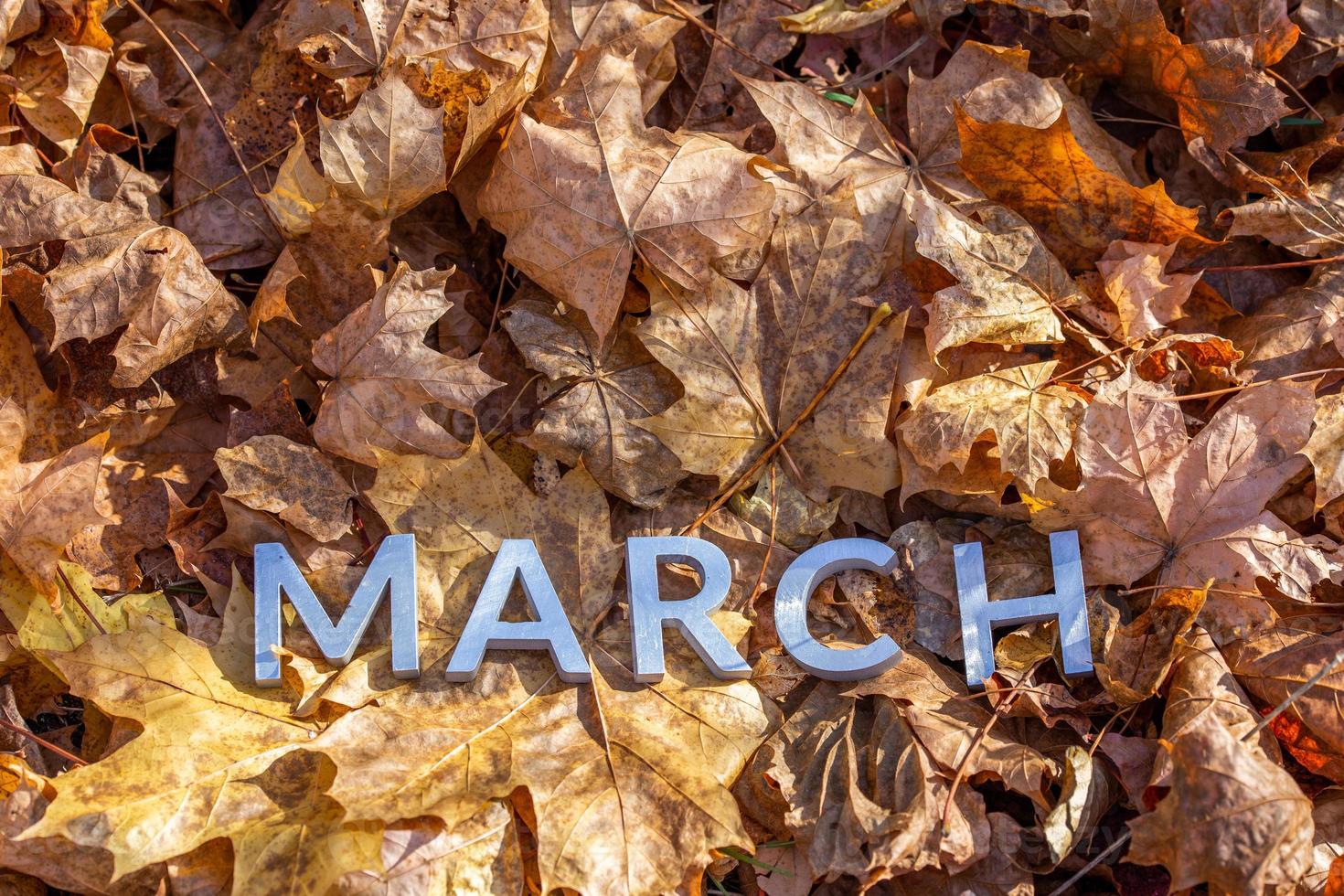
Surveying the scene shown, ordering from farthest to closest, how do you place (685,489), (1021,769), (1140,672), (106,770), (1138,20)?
(1138,20) < (685,489) < (1140,672) < (1021,769) < (106,770)

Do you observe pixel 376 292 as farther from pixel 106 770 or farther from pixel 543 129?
pixel 106 770

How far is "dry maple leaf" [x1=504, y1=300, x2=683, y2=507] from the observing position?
1892mm

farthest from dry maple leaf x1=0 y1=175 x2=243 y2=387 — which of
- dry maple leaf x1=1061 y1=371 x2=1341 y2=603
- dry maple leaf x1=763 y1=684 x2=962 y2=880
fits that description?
dry maple leaf x1=1061 y1=371 x2=1341 y2=603

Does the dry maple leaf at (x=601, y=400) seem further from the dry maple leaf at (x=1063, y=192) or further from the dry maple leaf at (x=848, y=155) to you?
the dry maple leaf at (x=1063, y=192)

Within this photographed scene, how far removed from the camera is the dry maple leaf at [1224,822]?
1522 mm

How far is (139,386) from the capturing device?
1936 mm

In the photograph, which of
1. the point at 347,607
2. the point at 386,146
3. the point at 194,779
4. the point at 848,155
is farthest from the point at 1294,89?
the point at 194,779

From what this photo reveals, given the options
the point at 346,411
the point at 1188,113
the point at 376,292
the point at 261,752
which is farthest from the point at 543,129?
the point at 1188,113

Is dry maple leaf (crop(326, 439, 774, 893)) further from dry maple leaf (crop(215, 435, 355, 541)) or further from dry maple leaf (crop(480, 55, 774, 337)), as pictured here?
dry maple leaf (crop(480, 55, 774, 337))

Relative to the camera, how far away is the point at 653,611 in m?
1.82

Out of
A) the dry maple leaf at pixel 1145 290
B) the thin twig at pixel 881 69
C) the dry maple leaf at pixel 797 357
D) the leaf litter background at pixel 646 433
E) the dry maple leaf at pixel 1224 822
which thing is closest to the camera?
the dry maple leaf at pixel 1224 822

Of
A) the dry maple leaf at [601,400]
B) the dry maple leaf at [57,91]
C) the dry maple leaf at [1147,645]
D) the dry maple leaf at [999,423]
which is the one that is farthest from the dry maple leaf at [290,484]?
the dry maple leaf at [1147,645]

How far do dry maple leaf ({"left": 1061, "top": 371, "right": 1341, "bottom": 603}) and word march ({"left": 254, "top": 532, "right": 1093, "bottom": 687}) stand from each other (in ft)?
0.51

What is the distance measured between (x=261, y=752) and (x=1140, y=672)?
5.15 feet
